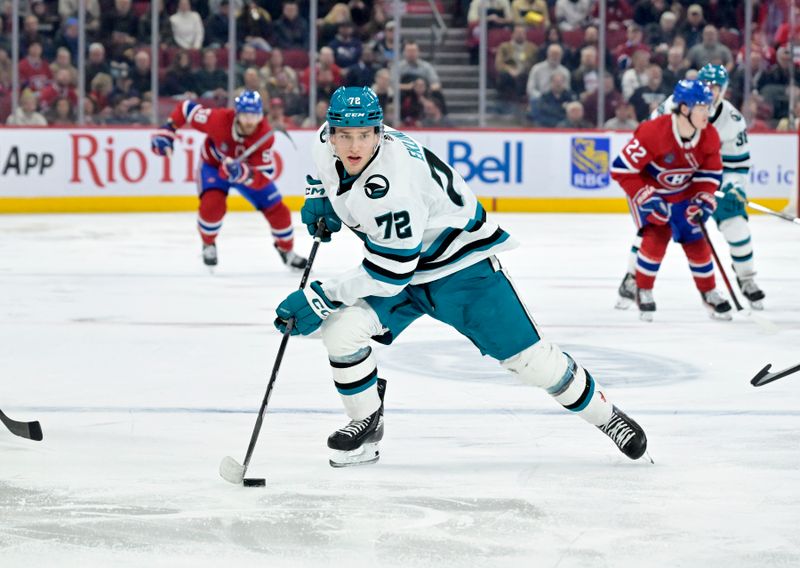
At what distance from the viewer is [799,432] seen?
384cm

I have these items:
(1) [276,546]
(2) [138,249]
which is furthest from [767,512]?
(2) [138,249]

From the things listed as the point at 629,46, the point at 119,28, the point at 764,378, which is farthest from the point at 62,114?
the point at 764,378

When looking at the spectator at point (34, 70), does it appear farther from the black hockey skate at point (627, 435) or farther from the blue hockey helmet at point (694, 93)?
the black hockey skate at point (627, 435)

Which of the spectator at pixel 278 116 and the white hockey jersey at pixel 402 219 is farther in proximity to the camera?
the spectator at pixel 278 116

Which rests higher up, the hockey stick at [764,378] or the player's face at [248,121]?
the player's face at [248,121]

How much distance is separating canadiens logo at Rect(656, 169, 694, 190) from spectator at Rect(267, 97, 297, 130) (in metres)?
6.23

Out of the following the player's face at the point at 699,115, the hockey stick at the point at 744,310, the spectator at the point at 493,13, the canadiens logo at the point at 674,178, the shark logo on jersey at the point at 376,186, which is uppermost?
the spectator at the point at 493,13

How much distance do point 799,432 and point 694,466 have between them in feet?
1.80

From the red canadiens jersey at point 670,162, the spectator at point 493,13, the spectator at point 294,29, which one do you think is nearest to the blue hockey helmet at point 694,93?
the red canadiens jersey at point 670,162

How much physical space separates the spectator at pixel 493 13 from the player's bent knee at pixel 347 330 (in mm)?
8933

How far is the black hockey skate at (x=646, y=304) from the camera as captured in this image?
6117mm

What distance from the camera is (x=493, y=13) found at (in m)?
12.0

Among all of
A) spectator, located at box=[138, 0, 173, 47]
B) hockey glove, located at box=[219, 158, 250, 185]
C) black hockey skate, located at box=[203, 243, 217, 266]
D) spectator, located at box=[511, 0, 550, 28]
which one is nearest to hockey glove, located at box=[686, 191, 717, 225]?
hockey glove, located at box=[219, 158, 250, 185]

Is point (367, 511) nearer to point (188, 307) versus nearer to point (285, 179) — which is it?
point (188, 307)
